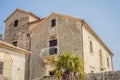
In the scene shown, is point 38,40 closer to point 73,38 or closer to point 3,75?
point 73,38

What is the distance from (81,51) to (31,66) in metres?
7.18

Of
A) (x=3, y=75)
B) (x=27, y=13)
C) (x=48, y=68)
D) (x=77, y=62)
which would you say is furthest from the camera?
(x=27, y=13)

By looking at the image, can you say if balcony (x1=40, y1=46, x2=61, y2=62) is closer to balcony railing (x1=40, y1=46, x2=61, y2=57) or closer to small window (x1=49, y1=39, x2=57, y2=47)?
balcony railing (x1=40, y1=46, x2=61, y2=57)

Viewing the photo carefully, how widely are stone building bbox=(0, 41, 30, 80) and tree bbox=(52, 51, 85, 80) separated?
5568 mm

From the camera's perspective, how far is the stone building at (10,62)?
69.8 ft

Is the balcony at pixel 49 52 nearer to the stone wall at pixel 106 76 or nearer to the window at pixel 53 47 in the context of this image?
the window at pixel 53 47

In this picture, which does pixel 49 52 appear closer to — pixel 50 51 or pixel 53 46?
pixel 50 51

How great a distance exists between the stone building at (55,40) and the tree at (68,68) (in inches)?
235

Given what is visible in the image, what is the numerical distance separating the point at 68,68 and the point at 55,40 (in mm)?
9473

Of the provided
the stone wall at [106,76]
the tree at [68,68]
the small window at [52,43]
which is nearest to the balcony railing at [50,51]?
the small window at [52,43]

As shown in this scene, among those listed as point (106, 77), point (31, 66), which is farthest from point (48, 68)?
point (106, 77)

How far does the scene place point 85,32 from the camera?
1036 inches

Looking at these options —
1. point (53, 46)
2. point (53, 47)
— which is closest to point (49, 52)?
point (53, 47)

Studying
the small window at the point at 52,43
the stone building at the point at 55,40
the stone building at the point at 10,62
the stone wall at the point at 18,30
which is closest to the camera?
the stone building at the point at 10,62
